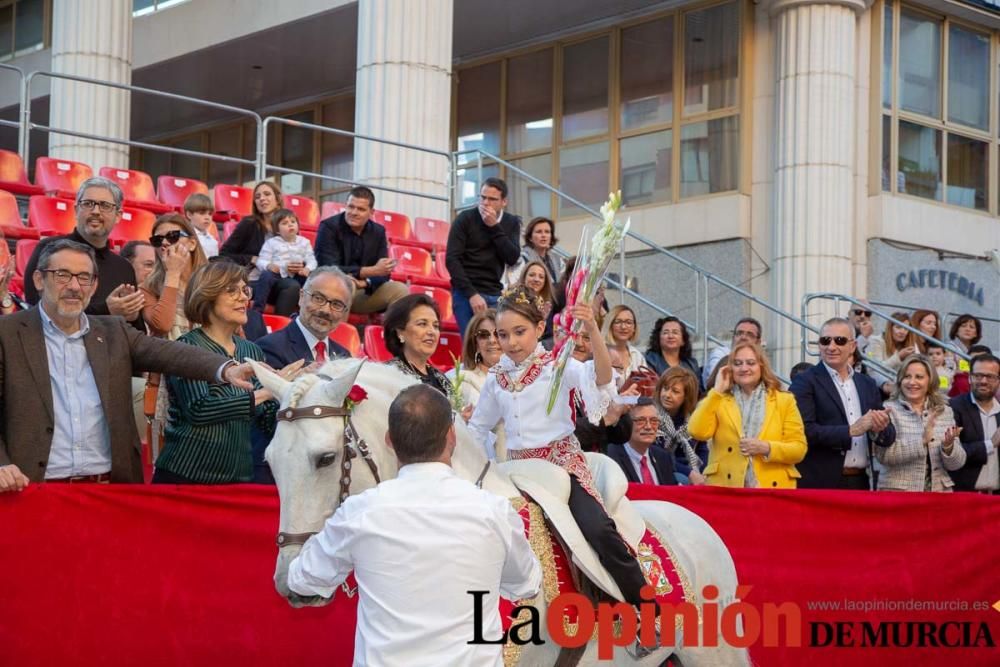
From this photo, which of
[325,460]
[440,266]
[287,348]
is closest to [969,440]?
[287,348]

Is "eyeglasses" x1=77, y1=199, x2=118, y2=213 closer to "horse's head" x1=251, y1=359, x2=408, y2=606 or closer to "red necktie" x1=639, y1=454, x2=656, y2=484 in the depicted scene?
"horse's head" x1=251, y1=359, x2=408, y2=606

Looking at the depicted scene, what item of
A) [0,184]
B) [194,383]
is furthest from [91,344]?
[0,184]

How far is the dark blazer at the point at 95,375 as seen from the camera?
5312mm

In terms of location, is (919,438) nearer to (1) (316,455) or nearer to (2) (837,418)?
(2) (837,418)

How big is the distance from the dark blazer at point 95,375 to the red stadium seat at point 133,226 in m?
6.78

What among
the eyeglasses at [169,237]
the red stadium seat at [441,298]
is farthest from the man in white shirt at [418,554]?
the red stadium seat at [441,298]

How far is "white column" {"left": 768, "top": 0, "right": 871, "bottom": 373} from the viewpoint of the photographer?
1869 centimetres

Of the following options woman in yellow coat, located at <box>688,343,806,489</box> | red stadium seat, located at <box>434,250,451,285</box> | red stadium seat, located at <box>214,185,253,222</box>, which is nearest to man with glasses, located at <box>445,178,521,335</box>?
woman in yellow coat, located at <box>688,343,806,489</box>

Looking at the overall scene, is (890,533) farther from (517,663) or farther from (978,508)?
(517,663)

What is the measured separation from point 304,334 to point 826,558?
125 inches

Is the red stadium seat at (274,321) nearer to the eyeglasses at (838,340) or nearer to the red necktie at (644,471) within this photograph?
the red necktie at (644,471)

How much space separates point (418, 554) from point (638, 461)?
446cm

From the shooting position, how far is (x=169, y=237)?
24.8ft

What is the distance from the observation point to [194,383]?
562cm
